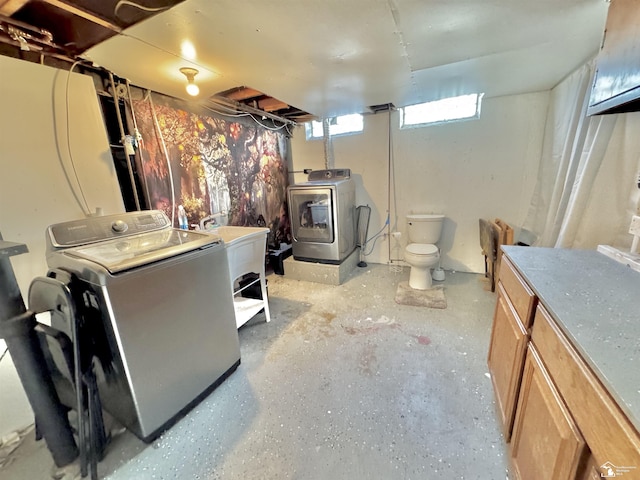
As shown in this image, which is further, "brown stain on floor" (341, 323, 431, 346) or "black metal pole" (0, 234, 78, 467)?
"brown stain on floor" (341, 323, 431, 346)

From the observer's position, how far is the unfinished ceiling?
1186mm

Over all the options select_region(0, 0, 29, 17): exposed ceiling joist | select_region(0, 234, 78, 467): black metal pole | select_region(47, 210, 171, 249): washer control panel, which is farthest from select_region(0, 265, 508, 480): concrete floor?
select_region(0, 0, 29, 17): exposed ceiling joist

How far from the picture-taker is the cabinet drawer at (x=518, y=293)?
1.01m

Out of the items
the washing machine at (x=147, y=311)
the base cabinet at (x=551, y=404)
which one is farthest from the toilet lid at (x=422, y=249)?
the washing machine at (x=147, y=311)

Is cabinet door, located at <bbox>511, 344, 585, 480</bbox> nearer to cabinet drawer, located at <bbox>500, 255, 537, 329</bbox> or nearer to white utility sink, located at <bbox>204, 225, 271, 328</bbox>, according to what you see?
cabinet drawer, located at <bbox>500, 255, 537, 329</bbox>

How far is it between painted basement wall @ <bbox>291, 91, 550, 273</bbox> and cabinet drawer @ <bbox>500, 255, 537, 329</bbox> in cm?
194

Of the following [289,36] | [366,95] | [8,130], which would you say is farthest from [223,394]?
[366,95]

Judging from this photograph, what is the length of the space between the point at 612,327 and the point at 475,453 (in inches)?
34.7

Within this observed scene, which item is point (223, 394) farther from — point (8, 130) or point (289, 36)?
point (289, 36)

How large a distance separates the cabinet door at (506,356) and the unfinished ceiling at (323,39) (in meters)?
1.43

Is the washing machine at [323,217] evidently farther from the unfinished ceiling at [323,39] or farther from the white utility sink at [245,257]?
the unfinished ceiling at [323,39]

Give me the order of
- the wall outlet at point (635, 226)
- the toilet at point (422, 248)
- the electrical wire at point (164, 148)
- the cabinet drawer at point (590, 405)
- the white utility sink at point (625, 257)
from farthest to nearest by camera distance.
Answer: the toilet at point (422, 248)
the electrical wire at point (164, 148)
the wall outlet at point (635, 226)
the white utility sink at point (625, 257)
the cabinet drawer at point (590, 405)

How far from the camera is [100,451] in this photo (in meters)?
1.26

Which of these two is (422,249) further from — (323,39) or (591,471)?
(591,471)
